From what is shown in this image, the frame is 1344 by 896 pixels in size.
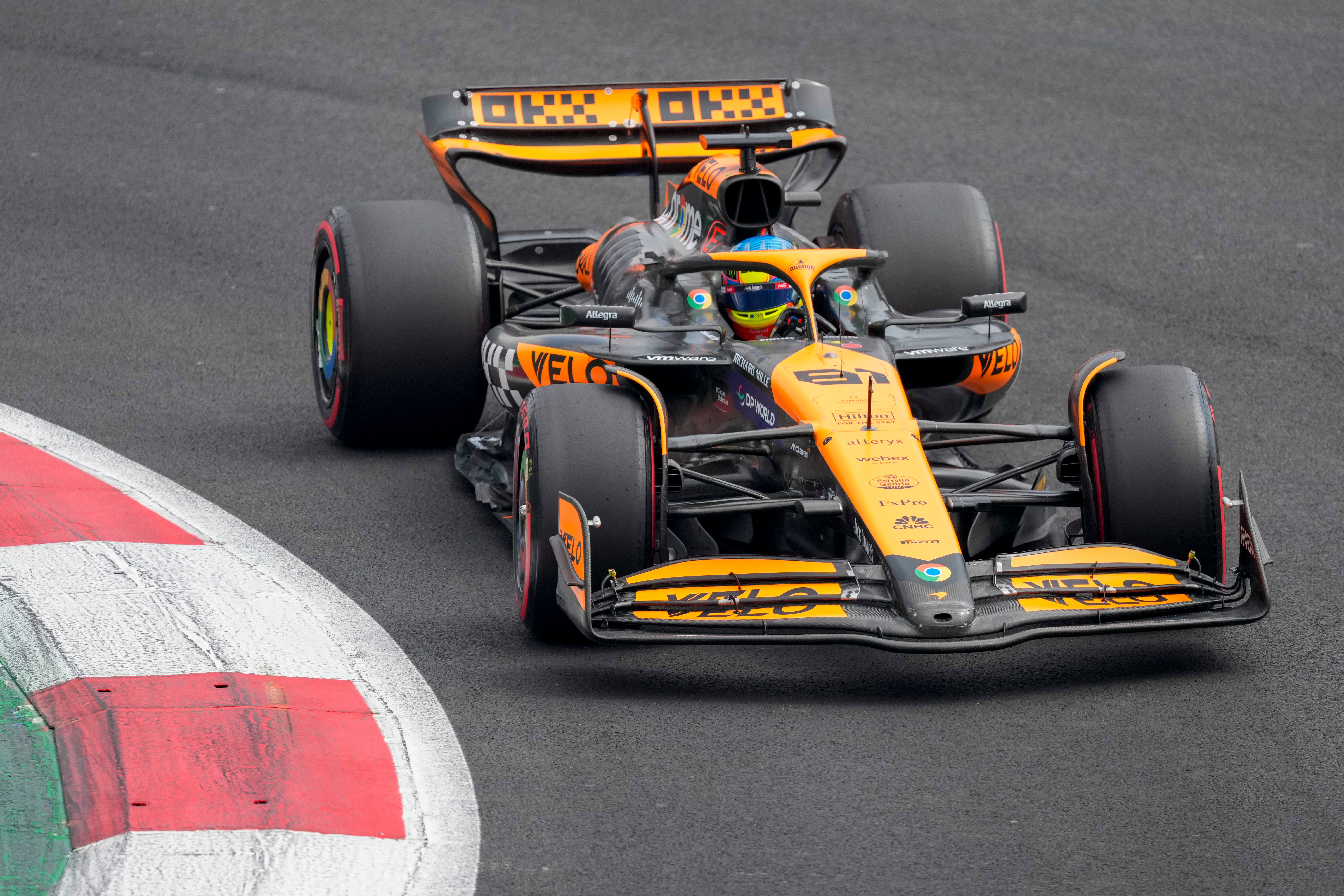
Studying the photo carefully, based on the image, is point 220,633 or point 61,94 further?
point 61,94

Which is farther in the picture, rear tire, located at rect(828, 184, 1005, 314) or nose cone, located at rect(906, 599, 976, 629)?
rear tire, located at rect(828, 184, 1005, 314)

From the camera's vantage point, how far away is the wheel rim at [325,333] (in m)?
8.59

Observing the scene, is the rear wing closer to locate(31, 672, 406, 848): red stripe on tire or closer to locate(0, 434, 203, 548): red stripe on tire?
locate(0, 434, 203, 548): red stripe on tire

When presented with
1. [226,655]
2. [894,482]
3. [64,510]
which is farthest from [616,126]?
[226,655]

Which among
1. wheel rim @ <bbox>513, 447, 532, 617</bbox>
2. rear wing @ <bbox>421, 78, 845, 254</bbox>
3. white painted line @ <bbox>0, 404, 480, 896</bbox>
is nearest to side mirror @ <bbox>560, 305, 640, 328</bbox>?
wheel rim @ <bbox>513, 447, 532, 617</bbox>

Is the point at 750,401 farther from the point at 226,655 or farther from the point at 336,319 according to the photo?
the point at 336,319

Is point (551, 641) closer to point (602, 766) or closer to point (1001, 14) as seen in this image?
point (602, 766)

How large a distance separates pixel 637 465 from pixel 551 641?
2.29 ft

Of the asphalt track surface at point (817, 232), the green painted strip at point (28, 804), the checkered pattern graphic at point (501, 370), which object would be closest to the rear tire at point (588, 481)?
the asphalt track surface at point (817, 232)

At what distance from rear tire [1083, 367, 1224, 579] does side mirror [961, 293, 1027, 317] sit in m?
0.75

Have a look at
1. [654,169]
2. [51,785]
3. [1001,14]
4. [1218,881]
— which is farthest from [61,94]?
[1218,881]

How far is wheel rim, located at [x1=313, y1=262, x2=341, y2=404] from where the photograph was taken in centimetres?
859

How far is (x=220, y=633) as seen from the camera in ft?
20.1

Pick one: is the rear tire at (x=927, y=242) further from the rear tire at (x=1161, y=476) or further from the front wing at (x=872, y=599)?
the front wing at (x=872, y=599)
